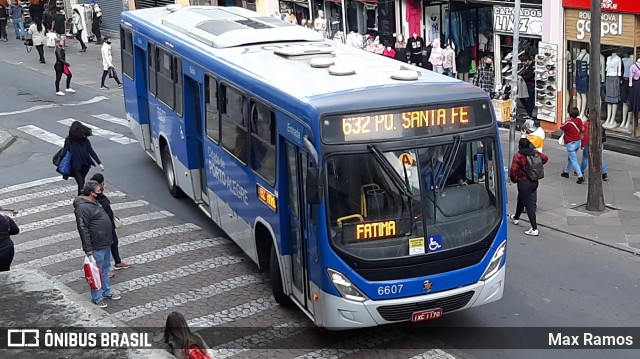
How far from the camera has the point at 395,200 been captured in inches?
387

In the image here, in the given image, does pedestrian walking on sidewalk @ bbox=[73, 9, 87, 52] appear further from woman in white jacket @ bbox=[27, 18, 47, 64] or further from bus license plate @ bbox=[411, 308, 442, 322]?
bus license plate @ bbox=[411, 308, 442, 322]

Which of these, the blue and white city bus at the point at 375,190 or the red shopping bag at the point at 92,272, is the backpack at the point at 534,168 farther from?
the red shopping bag at the point at 92,272

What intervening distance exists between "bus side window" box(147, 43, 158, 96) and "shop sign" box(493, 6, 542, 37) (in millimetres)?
9262

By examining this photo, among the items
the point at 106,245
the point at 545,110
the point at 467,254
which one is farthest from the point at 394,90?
the point at 545,110

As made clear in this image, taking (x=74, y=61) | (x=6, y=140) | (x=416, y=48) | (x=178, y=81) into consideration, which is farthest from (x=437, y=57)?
(x=74, y=61)

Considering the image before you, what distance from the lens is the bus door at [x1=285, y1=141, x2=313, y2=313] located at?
10.4 m

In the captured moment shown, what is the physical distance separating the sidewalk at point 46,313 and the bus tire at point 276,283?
2.10 meters

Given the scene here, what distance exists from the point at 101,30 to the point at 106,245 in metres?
31.3

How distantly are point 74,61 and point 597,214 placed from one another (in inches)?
978

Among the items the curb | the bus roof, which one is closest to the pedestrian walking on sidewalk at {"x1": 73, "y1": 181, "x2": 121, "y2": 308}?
the bus roof

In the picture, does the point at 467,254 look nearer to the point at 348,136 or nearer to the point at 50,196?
the point at 348,136

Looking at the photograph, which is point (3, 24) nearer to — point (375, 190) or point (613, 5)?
point (613, 5)

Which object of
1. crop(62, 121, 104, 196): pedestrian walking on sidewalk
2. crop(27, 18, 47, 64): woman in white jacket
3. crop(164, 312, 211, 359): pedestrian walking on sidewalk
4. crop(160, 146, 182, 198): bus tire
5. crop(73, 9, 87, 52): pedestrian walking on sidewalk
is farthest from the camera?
crop(73, 9, 87, 52): pedestrian walking on sidewalk

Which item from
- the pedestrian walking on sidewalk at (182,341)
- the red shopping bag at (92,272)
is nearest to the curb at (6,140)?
the red shopping bag at (92,272)
